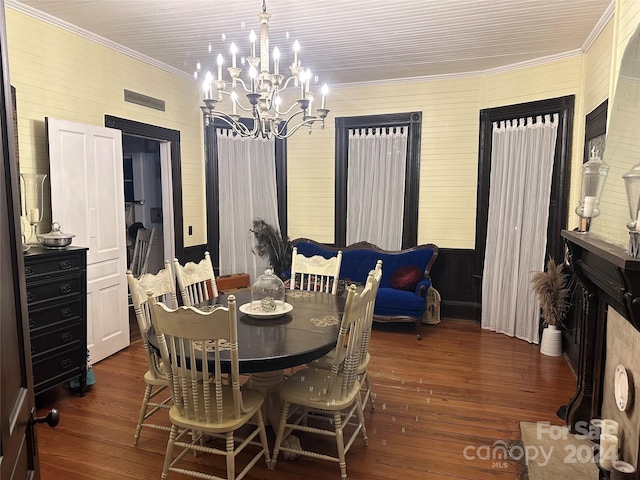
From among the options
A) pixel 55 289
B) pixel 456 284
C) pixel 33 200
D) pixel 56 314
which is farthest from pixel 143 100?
pixel 456 284

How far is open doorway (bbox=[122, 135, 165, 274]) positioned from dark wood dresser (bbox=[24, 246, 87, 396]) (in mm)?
3023

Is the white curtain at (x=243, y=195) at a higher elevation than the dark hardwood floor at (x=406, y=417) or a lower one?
higher

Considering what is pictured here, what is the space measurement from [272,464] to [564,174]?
12.9ft

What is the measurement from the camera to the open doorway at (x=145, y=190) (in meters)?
6.48

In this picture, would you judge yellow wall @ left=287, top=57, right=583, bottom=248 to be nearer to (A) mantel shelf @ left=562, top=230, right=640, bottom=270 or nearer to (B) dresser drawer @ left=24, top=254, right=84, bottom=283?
(A) mantel shelf @ left=562, top=230, right=640, bottom=270

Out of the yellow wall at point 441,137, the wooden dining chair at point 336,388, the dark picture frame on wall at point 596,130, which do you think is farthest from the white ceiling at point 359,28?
the wooden dining chair at point 336,388

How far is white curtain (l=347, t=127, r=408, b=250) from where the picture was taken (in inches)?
221

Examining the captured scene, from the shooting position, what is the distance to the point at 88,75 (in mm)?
4102

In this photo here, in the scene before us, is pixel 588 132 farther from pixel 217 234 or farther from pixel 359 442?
pixel 217 234

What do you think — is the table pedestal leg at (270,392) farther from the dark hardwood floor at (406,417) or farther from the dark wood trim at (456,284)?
the dark wood trim at (456,284)

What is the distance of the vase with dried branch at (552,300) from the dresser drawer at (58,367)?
13.4 feet

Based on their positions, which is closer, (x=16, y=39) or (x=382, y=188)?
(x=16, y=39)

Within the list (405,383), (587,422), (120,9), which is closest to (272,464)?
(405,383)

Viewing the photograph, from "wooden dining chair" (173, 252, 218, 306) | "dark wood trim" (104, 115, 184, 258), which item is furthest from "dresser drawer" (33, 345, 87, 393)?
"dark wood trim" (104, 115, 184, 258)
